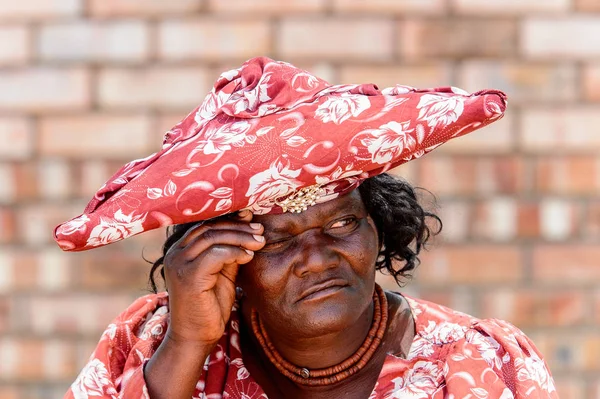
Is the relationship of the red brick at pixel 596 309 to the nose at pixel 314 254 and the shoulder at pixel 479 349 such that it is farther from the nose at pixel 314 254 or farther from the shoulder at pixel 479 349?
the nose at pixel 314 254

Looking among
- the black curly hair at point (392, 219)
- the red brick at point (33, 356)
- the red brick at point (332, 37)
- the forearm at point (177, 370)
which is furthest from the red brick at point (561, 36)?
the red brick at point (33, 356)

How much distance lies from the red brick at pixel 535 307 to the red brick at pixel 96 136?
1.28 metres

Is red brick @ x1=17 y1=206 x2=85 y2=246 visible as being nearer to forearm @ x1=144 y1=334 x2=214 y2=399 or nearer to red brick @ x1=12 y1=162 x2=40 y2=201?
red brick @ x1=12 y1=162 x2=40 y2=201

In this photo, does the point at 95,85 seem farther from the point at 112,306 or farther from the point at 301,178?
the point at 301,178

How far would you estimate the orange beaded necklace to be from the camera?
2633mm

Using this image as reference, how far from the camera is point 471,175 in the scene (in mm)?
3760

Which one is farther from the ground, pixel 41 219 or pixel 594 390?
pixel 41 219

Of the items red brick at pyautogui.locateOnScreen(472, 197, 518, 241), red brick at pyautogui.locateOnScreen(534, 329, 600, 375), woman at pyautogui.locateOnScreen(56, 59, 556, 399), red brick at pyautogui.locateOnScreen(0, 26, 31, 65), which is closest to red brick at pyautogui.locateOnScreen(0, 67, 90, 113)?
red brick at pyautogui.locateOnScreen(0, 26, 31, 65)

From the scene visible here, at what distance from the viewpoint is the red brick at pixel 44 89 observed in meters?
3.83

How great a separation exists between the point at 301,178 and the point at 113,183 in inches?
15.8

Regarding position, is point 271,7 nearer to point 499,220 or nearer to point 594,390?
point 499,220

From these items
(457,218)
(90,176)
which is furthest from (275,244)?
(90,176)

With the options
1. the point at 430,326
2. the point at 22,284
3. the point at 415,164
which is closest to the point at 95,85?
the point at 22,284

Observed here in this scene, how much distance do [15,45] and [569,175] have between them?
6.48ft
